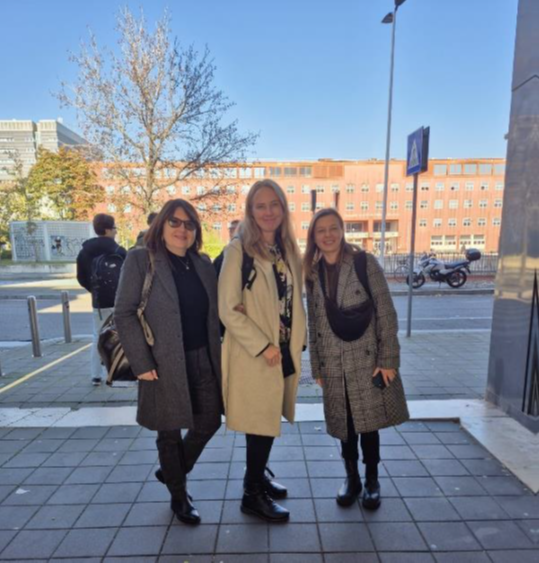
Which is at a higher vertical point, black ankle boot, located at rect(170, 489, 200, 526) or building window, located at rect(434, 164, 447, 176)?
building window, located at rect(434, 164, 447, 176)

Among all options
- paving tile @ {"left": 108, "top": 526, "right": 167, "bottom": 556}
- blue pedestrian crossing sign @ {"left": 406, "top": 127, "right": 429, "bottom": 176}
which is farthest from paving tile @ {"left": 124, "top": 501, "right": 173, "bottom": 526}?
blue pedestrian crossing sign @ {"left": 406, "top": 127, "right": 429, "bottom": 176}

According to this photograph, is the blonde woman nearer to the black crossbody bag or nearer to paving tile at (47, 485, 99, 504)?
the black crossbody bag

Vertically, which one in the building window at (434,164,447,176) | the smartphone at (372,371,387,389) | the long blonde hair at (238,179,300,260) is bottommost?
the smartphone at (372,371,387,389)

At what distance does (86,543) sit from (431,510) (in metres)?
2.10

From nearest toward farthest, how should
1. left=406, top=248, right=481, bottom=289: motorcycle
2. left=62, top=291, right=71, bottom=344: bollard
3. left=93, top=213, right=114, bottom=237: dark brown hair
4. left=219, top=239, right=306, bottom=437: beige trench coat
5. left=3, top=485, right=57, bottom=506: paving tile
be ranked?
left=219, top=239, right=306, bottom=437: beige trench coat → left=3, top=485, right=57, bottom=506: paving tile → left=93, top=213, right=114, bottom=237: dark brown hair → left=62, top=291, right=71, bottom=344: bollard → left=406, top=248, right=481, bottom=289: motorcycle

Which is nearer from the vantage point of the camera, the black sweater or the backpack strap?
the black sweater

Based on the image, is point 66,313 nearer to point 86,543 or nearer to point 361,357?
point 86,543

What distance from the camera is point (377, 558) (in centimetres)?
213

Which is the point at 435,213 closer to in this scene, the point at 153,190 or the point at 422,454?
the point at 153,190

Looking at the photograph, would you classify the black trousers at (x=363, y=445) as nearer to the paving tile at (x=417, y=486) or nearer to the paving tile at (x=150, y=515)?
the paving tile at (x=417, y=486)

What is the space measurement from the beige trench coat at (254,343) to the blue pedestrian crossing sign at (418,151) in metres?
5.04

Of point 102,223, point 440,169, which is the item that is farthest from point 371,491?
point 440,169

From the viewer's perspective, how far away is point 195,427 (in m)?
2.43

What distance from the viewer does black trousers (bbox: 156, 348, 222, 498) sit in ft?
7.77
